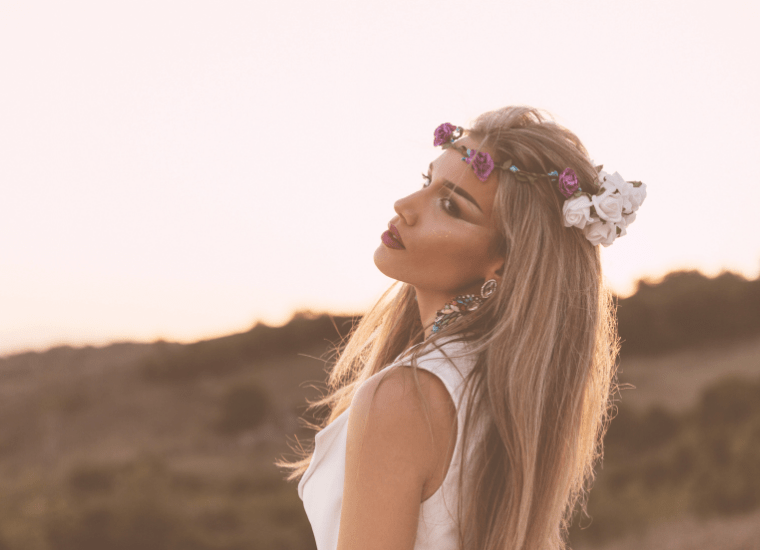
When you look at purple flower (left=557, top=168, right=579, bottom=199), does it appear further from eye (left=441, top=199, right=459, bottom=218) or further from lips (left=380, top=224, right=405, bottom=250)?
lips (left=380, top=224, right=405, bottom=250)

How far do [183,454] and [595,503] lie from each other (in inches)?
687

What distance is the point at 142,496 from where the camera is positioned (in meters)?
17.5

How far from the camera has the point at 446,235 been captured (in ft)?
7.95

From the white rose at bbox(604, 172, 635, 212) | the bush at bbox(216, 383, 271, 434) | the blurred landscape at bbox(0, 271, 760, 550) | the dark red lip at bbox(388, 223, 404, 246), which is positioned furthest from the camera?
the bush at bbox(216, 383, 271, 434)

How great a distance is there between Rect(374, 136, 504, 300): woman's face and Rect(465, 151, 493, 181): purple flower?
0.03 meters

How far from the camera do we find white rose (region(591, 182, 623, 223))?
246 cm

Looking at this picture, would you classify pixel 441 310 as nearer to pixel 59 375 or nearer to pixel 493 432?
pixel 493 432

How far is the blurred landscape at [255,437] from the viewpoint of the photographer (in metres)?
16.3

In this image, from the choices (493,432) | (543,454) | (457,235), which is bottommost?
(543,454)

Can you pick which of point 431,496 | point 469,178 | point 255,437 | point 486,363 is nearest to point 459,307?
point 486,363

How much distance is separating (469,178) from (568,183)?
39 centimetres

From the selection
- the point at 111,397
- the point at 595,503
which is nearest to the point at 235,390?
the point at 111,397

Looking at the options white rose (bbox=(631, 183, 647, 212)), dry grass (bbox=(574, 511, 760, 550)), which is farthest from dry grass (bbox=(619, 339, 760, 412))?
white rose (bbox=(631, 183, 647, 212))

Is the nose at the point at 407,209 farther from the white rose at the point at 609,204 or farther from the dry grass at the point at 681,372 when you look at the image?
the dry grass at the point at 681,372
